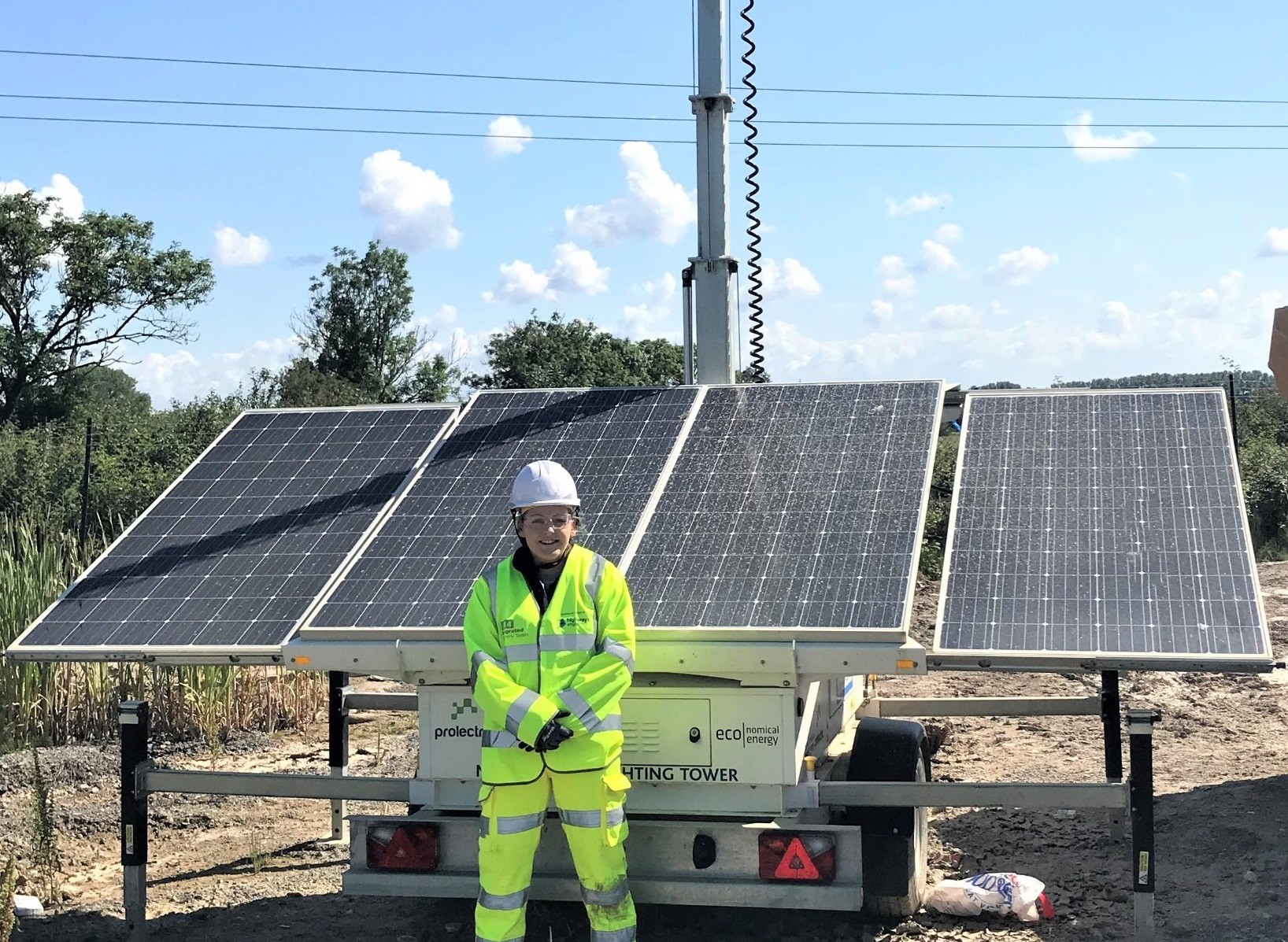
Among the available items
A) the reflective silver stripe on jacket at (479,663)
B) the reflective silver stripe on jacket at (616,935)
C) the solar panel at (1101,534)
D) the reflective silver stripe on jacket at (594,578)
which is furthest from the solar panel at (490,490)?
the solar panel at (1101,534)

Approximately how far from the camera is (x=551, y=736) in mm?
5324

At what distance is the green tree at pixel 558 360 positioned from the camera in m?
43.7

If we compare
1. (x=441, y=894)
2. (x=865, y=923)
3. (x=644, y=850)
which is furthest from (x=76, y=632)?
(x=865, y=923)

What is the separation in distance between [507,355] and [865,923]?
39.7 metres

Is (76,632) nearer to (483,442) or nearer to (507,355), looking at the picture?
(483,442)

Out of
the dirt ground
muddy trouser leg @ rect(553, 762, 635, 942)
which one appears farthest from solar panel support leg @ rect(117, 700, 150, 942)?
muddy trouser leg @ rect(553, 762, 635, 942)

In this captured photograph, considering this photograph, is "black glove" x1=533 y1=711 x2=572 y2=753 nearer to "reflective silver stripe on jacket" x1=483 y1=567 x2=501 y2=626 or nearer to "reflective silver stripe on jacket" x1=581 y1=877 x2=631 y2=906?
"reflective silver stripe on jacket" x1=483 y1=567 x2=501 y2=626

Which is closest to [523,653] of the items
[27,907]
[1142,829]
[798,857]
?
[798,857]

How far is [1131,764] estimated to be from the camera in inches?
222

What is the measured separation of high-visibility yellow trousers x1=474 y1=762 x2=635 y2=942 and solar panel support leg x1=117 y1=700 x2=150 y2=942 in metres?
2.09

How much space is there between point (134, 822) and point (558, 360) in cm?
3878

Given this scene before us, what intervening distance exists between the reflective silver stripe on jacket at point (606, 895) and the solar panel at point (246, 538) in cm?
189

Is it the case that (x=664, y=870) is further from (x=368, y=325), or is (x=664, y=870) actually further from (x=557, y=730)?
(x=368, y=325)

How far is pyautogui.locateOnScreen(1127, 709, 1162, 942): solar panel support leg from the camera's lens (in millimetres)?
5594
